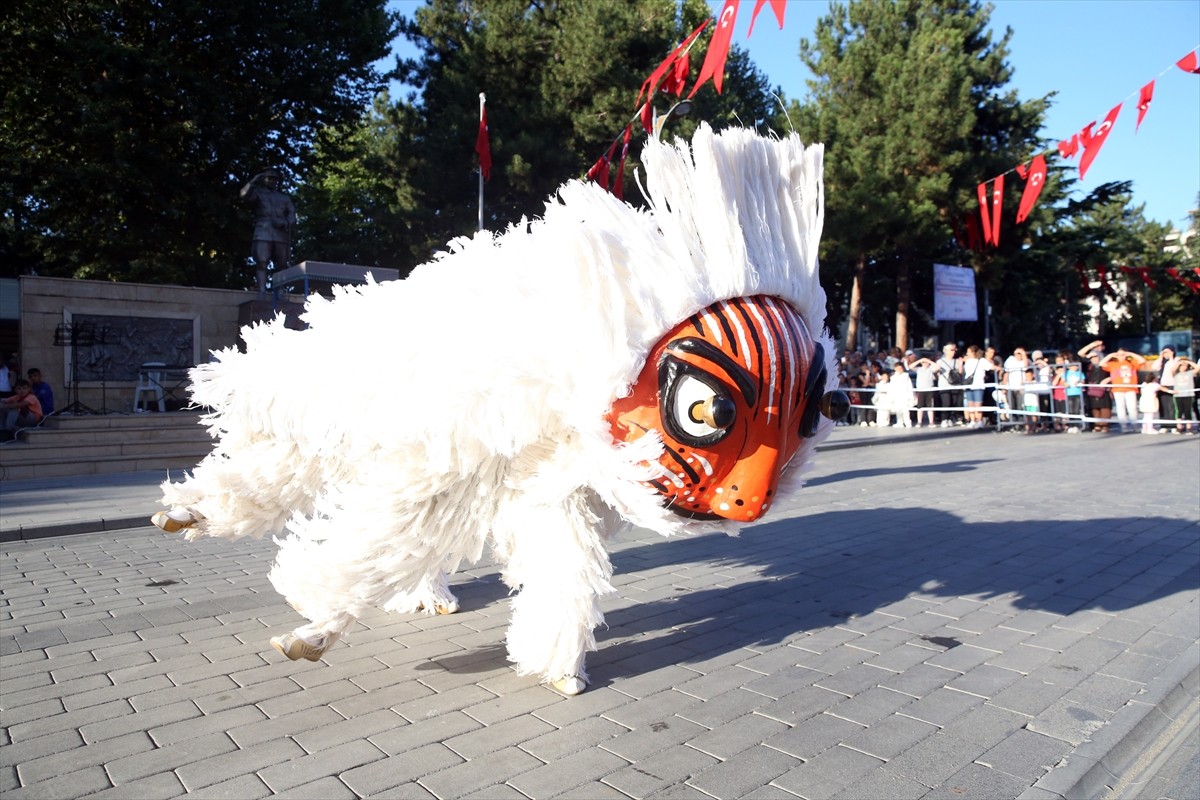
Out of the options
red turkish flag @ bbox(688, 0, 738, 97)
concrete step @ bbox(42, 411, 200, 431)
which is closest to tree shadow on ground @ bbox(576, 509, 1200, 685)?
red turkish flag @ bbox(688, 0, 738, 97)

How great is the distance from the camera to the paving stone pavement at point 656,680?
2.96 meters

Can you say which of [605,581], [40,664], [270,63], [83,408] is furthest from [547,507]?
[270,63]

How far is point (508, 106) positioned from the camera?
2242cm

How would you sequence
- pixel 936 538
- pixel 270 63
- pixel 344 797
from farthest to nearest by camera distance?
1. pixel 270 63
2. pixel 936 538
3. pixel 344 797

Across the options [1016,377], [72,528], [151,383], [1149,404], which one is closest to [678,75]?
[72,528]

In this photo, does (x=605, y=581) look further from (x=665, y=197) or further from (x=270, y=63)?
(x=270, y=63)

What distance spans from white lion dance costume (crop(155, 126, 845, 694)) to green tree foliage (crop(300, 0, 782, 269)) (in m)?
17.5

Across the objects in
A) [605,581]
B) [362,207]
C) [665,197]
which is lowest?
[605,581]

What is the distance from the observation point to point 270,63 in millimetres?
18656

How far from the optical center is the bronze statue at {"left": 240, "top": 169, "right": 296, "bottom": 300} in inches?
600

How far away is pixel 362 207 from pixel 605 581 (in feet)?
90.5

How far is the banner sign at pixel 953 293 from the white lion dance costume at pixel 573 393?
26.0m

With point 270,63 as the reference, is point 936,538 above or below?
below

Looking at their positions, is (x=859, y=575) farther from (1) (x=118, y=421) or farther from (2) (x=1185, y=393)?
(2) (x=1185, y=393)
